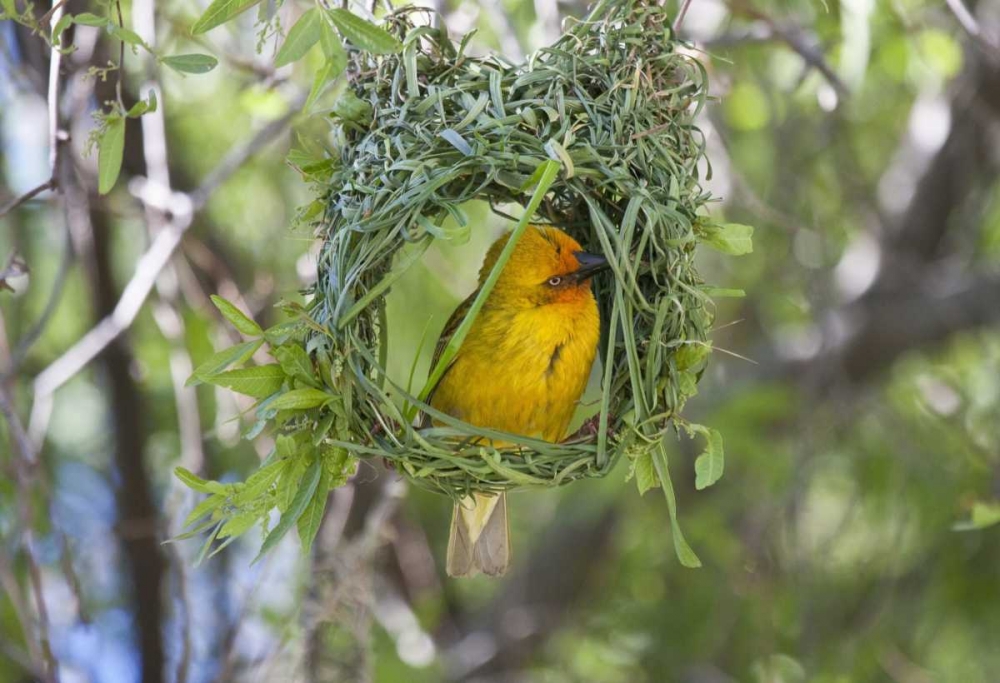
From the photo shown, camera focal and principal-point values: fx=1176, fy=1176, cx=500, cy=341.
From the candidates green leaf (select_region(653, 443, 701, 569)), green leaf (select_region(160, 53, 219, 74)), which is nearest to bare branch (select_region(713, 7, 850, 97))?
green leaf (select_region(653, 443, 701, 569))

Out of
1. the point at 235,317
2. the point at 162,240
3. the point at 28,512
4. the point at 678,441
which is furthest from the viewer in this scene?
the point at 678,441

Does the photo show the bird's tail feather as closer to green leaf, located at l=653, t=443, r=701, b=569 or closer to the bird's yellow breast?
the bird's yellow breast

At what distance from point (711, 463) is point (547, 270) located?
0.70 meters

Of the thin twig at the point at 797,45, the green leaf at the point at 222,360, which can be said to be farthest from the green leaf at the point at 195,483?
the thin twig at the point at 797,45

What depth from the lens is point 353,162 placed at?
2.55m

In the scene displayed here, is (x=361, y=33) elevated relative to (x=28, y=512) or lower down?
elevated

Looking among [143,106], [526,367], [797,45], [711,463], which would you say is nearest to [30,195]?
[143,106]

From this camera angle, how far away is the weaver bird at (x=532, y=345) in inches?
108

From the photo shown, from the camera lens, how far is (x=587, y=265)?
2748 mm

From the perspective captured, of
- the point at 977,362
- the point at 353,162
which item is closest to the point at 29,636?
the point at 353,162

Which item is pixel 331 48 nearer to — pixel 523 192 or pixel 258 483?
pixel 523 192

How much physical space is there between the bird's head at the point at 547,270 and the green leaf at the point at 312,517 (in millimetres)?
780

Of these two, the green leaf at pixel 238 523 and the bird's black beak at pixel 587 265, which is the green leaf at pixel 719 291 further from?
the green leaf at pixel 238 523

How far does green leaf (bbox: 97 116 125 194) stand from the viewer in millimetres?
2254
